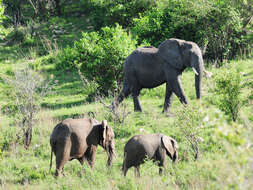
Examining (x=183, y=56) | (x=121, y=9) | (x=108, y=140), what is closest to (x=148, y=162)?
(x=108, y=140)

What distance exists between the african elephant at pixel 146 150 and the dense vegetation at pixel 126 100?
226mm

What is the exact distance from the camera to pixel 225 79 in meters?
10.9

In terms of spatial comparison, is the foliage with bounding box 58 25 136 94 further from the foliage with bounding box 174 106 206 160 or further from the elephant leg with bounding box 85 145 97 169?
the elephant leg with bounding box 85 145 97 169

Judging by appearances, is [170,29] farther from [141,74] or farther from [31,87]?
[31,87]

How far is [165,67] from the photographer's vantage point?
1299 cm

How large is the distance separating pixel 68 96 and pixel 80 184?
9792mm

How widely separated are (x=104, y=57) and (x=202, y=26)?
5.68m

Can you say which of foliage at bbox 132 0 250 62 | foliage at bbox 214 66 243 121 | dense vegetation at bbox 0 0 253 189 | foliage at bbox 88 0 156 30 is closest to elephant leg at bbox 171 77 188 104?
dense vegetation at bbox 0 0 253 189

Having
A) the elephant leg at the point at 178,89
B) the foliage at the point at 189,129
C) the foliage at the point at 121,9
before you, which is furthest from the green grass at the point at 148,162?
the foliage at the point at 121,9

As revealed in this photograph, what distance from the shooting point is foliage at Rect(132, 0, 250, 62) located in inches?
716

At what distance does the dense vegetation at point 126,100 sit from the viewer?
7.67 m

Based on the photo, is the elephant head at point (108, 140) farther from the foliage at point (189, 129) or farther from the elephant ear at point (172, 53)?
the elephant ear at point (172, 53)

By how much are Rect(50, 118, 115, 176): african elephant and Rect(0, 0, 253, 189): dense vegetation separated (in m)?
0.32

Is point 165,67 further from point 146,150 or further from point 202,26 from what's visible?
point 202,26
